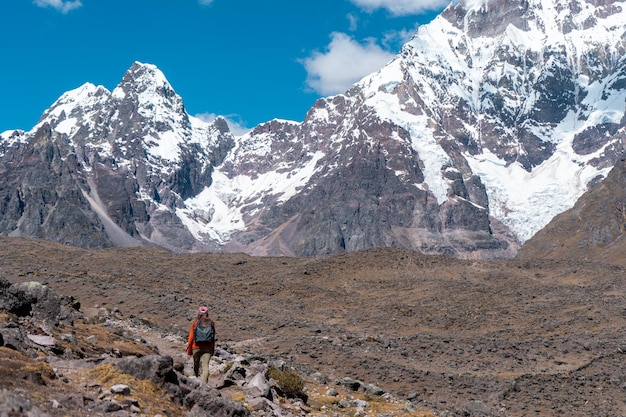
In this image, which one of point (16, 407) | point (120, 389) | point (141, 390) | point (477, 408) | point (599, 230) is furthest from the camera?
point (599, 230)

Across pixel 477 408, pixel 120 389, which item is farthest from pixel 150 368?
pixel 477 408

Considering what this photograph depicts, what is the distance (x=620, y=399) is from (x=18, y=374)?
28.1 metres

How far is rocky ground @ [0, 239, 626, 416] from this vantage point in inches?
1261

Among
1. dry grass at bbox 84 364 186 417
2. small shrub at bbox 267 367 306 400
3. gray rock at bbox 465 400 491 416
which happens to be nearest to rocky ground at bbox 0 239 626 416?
gray rock at bbox 465 400 491 416

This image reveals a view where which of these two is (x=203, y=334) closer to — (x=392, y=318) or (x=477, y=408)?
(x=477, y=408)

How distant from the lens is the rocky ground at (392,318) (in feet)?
105

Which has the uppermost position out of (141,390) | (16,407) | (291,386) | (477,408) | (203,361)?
(203,361)

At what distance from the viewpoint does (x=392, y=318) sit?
54.8 m

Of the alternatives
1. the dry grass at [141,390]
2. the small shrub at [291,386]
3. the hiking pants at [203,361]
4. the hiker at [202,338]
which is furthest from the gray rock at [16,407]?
the small shrub at [291,386]

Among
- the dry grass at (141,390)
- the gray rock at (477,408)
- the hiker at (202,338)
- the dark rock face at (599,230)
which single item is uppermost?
the dark rock face at (599,230)

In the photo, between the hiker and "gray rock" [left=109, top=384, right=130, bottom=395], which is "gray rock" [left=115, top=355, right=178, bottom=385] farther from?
the hiker

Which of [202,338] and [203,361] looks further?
[202,338]

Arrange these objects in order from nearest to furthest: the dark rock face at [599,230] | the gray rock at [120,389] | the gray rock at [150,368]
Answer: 1. the gray rock at [120,389]
2. the gray rock at [150,368]
3. the dark rock face at [599,230]

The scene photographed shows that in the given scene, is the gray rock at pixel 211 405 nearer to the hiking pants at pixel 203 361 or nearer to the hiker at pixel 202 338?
the hiking pants at pixel 203 361
